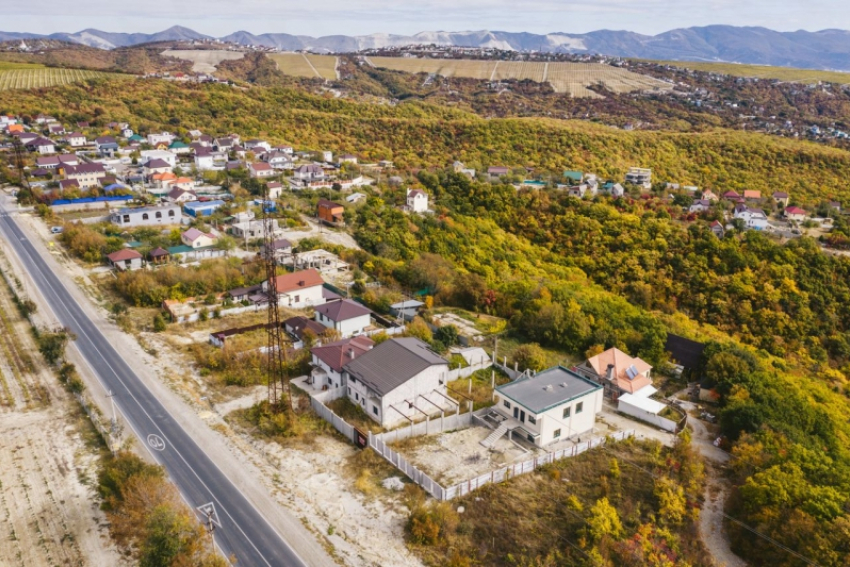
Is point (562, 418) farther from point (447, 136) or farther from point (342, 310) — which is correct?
point (447, 136)

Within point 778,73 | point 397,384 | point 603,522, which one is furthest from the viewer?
point 778,73

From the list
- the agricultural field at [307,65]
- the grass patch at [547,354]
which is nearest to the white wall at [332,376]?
the grass patch at [547,354]

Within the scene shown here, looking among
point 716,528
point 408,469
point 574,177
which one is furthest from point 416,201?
point 716,528

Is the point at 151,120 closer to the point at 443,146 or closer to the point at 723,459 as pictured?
the point at 443,146

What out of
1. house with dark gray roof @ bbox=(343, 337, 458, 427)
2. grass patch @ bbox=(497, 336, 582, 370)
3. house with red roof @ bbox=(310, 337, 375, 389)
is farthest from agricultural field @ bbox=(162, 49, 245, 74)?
house with dark gray roof @ bbox=(343, 337, 458, 427)

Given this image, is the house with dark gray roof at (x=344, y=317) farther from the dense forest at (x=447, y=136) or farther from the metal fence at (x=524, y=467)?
the dense forest at (x=447, y=136)

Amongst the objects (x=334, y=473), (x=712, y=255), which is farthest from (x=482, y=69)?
(x=334, y=473)
